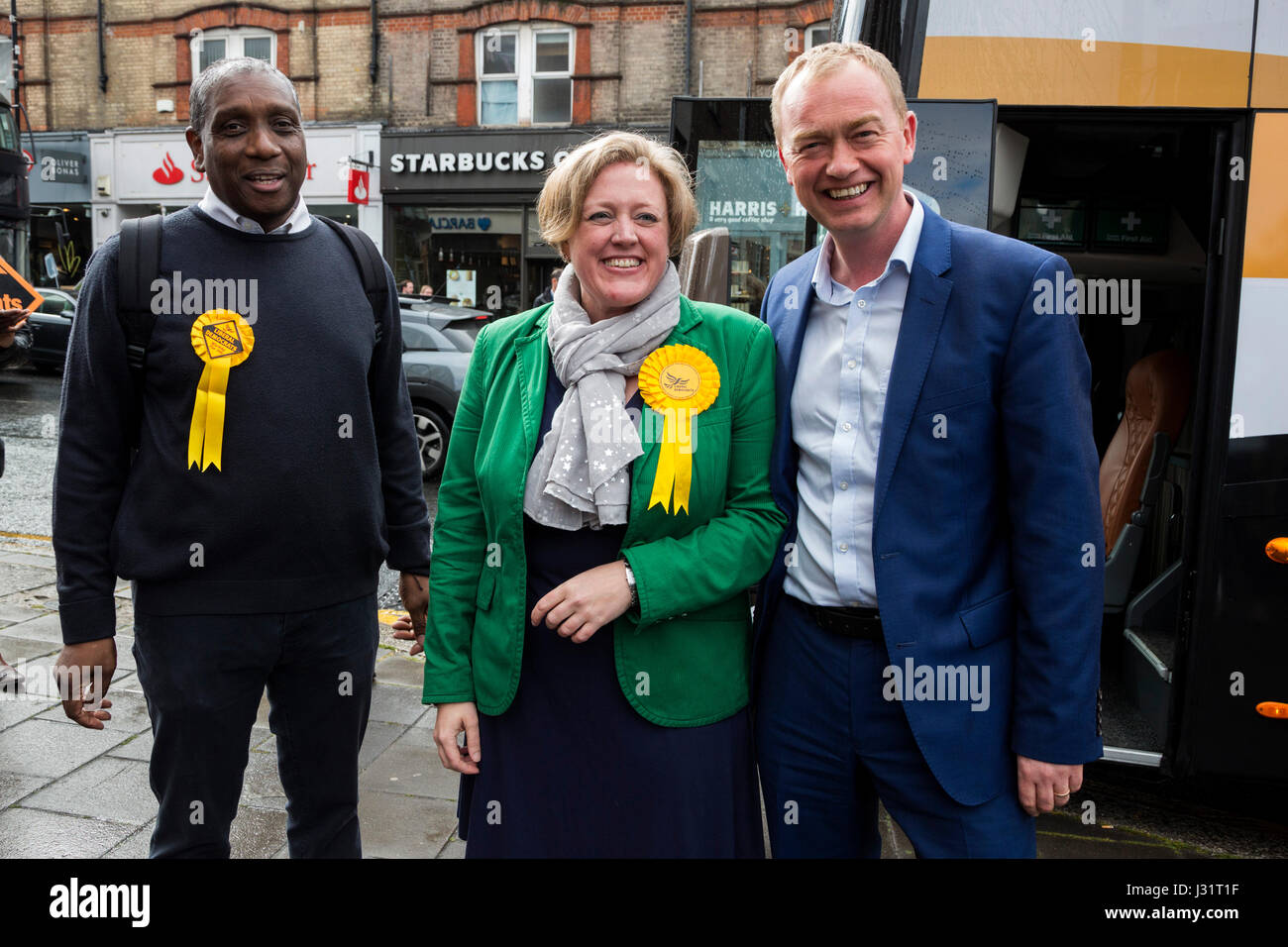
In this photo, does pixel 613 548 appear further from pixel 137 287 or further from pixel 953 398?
pixel 137 287

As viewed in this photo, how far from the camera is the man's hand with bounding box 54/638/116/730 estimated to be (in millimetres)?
2330

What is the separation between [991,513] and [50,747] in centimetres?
370

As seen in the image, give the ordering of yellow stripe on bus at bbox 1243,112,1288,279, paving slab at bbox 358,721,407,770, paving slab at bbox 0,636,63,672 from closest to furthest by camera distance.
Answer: yellow stripe on bus at bbox 1243,112,1288,279 → paving slab at bbox 358,721,407,770 → paving slab at bbox 0,636,63,672

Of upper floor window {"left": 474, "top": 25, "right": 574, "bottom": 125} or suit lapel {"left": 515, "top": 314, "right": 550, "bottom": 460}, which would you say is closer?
suit lapel {"left": 515, "top": 314, "right": 550, "bottom": 460}

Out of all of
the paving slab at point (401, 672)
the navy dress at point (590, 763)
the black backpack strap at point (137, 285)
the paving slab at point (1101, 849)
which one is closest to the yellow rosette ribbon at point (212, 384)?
the black backpack strap at point (137, 285)

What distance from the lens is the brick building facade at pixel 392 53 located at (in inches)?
722

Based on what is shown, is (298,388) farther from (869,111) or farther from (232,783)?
(869,111)

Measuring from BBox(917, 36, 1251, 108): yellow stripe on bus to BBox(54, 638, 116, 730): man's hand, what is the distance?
3.19m

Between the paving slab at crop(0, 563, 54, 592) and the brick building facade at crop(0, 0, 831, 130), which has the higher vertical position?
the brick building facade at crop(0, 0, 831, 130)

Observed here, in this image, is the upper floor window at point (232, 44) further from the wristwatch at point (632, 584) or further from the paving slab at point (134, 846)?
the wristwatch at point (632, 584)

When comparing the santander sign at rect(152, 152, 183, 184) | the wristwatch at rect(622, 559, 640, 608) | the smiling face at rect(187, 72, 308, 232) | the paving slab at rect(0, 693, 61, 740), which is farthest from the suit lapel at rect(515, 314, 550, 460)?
the santander sign at rect(152, 152, 183, 184)

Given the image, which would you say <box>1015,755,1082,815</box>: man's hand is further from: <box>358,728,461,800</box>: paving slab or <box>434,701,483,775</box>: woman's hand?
<box>358,728,461,800</box>: paving slab

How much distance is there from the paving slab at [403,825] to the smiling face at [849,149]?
8.04 feet
